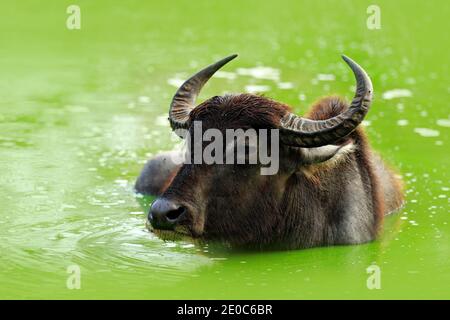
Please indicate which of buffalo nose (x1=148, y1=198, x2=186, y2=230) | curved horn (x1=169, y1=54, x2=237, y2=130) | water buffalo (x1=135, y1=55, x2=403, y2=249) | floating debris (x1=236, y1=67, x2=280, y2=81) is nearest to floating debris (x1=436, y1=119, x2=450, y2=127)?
floating debris (x1=236, y1=67, x2=280, y2=81)

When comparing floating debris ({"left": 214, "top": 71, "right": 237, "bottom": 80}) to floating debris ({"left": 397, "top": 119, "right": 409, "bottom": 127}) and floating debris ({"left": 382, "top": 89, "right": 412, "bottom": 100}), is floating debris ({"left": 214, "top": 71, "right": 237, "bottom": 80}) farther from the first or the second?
floating debris ({"left": 397, "top": 119, "right": 409, "bottom": 127})

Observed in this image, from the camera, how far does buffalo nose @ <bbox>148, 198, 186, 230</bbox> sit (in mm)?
9117

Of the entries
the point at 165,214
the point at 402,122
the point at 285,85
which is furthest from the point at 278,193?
the point at 285,85

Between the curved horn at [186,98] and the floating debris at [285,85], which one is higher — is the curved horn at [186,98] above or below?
below

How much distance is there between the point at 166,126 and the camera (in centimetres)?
1584

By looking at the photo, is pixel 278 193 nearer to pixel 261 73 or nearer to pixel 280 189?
pixel 280 189

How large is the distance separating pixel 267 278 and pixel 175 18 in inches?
712

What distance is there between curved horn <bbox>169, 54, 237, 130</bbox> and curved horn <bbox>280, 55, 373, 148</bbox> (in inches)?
43.5

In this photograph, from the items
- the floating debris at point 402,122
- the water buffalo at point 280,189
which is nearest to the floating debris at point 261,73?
the floating debris at point 402,122

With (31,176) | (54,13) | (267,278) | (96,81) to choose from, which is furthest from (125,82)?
(267,278)

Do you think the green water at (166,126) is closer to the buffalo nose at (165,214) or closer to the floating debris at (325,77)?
the floating debris at (325,77)

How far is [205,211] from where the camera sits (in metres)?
9.49

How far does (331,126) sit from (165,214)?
5.92 feet

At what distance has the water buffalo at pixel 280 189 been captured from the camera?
942 cm
